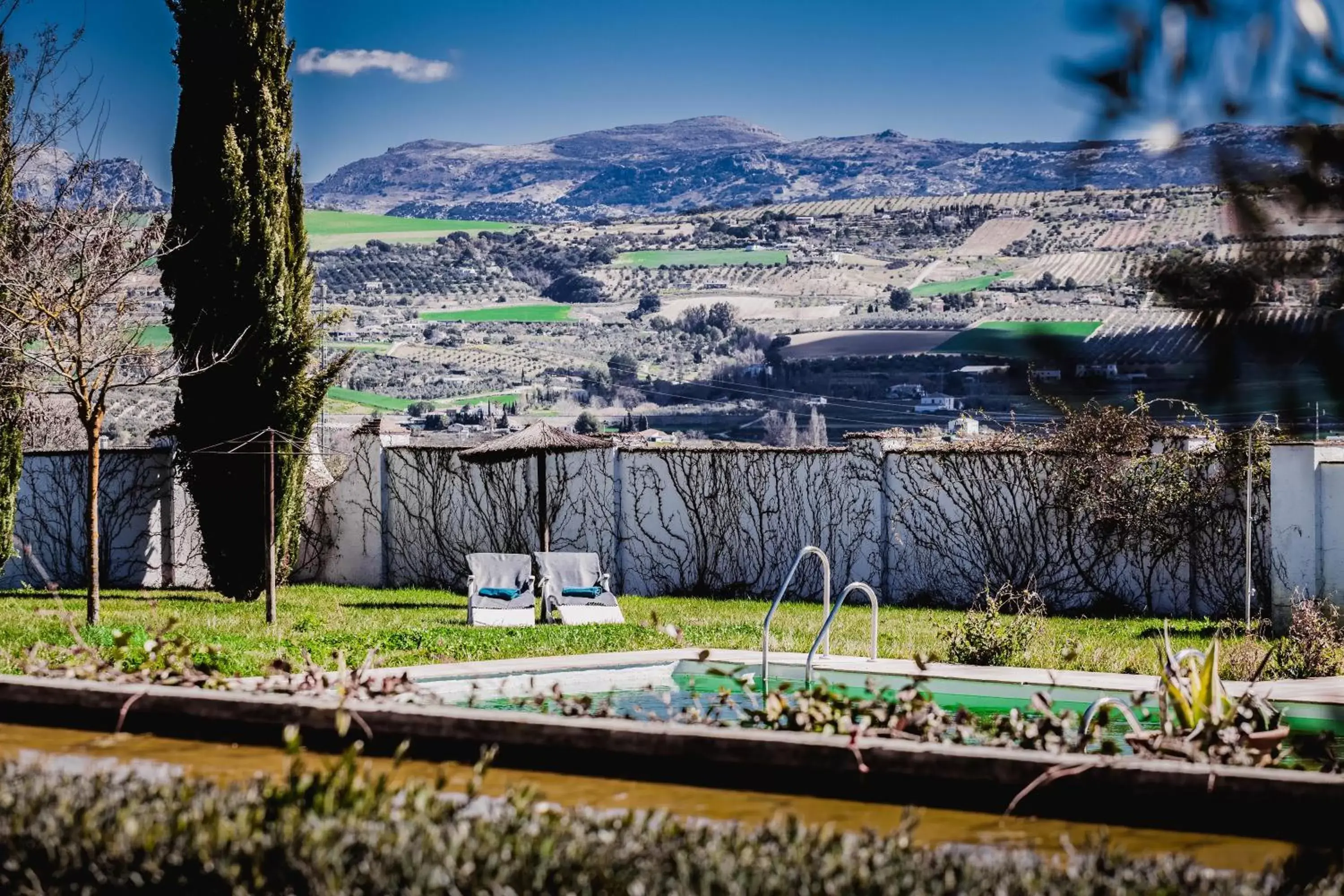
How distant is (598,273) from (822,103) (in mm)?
21817

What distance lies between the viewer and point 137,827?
388 centimetres

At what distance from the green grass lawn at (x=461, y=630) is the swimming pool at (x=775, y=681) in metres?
0.61

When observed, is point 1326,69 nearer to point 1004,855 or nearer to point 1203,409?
point 1203,409

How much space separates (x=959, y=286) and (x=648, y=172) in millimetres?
58023

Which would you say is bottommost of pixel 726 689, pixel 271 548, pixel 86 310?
pixel 726 689

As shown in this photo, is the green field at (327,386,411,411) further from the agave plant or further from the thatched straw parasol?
the agave plant

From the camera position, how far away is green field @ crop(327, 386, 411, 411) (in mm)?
60906

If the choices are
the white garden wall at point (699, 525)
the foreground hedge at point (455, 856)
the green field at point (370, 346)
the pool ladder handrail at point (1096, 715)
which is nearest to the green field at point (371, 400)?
the green field at point (370, 346)

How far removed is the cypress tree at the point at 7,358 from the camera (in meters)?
13.5

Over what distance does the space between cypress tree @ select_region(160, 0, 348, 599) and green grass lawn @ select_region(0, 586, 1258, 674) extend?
1220 millimetres

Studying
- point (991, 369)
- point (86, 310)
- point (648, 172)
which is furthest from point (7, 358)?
point (648, 172)

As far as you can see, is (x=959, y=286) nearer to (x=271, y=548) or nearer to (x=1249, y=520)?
(x=1249, y=520)

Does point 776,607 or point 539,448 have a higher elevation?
point 539,448

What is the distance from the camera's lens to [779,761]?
17.3ft
